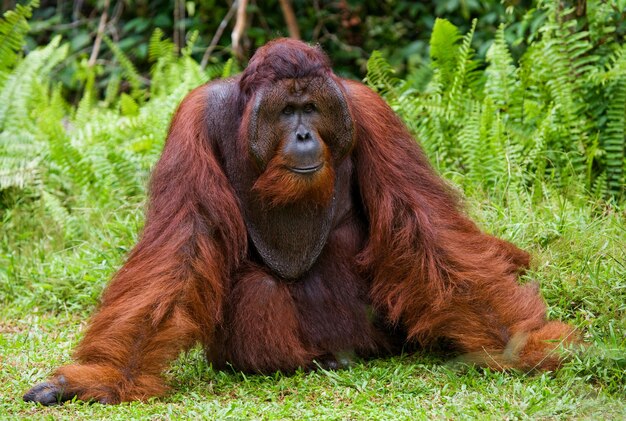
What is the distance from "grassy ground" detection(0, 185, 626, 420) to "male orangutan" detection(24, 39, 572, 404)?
0.44 ft

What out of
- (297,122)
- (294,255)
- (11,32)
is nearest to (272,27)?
(11,32)

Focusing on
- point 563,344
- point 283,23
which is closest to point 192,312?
point 563,344

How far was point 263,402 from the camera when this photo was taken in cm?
392

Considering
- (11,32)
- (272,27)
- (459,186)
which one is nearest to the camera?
(459,186)

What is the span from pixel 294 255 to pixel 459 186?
1711 mm

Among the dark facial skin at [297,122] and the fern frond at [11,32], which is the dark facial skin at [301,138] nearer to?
the dark facial skin at [297,122]

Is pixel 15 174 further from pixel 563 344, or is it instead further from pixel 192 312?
pixel 563 344

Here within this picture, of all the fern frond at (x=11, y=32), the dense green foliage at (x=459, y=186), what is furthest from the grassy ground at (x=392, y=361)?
the fern frond at (x=11, y=32)

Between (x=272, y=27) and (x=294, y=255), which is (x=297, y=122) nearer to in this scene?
(x=294, y=255)

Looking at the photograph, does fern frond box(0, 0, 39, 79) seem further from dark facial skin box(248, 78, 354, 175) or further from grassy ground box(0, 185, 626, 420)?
dark facial skin box(248, 78, 354, 175)

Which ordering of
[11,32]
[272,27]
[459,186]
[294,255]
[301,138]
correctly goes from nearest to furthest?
[301,138]
[294,255]
[459,186]
[11,32]
[272,27]

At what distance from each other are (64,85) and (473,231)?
6.77 m

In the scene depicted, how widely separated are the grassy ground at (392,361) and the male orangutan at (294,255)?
135 millimetres

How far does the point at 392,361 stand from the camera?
14.4 ft
